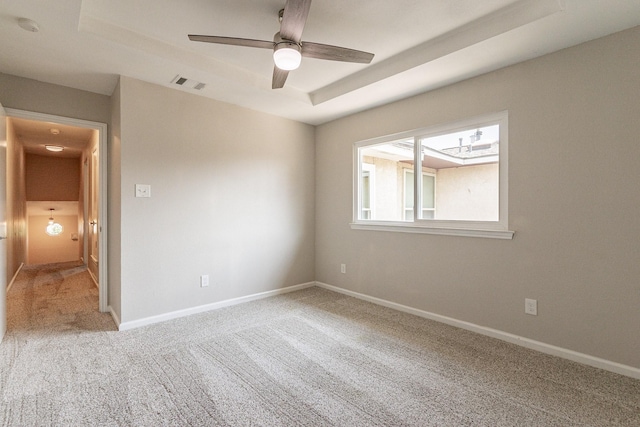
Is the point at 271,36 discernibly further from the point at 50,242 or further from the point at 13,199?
the point at 50,242

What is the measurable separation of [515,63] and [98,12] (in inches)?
126

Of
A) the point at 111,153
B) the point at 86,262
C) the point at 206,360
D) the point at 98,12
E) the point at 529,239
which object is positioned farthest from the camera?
the point at 86,262

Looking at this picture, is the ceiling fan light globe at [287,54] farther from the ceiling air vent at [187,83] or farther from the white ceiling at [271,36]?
the ceiling air vent at [187,83]

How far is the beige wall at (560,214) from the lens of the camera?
210 centimetres

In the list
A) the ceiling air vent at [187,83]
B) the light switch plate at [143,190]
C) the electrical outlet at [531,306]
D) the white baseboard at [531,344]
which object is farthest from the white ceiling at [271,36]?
the white baseboard at [531,344]

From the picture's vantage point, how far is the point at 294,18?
1.75m

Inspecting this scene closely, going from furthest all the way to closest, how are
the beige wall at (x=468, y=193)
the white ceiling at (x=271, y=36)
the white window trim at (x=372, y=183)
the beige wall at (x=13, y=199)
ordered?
A: the white window trim at (x=372, y=183) < the beige wall at (x=13, y=199) < the beige wall at (x=468, y=193) < the white ceiling at (x=271, y=36)

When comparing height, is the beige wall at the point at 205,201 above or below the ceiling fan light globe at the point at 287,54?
below

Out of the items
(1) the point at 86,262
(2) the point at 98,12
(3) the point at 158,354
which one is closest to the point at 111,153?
(2) the point at 98,12

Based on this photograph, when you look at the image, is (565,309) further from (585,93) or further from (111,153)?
(111,153)

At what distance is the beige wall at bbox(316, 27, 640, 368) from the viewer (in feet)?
6.88

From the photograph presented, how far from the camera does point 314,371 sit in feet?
7.04

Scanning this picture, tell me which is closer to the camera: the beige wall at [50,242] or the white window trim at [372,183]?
the white window trim at [372,183]

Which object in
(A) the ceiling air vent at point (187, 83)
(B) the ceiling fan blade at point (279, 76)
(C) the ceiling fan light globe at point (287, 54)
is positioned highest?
(A) the ceiling air vent at point (187, 83)
